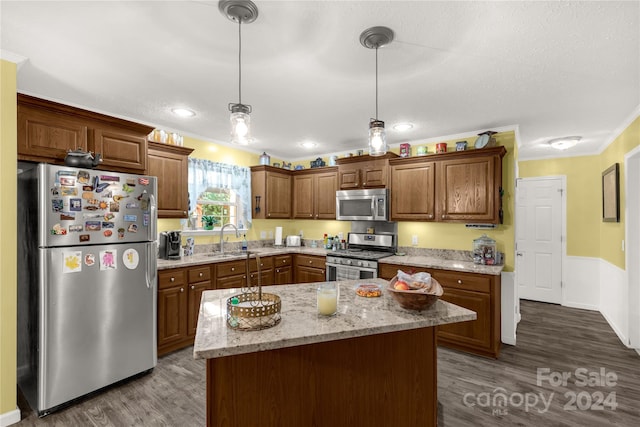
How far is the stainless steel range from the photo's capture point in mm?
3920

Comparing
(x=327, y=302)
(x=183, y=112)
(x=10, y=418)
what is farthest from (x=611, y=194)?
(x=10, y=418)

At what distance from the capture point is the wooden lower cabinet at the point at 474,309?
3.14m

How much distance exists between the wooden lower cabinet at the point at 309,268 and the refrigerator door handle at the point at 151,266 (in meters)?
2.23

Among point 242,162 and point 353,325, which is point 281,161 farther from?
Result: point 353,325

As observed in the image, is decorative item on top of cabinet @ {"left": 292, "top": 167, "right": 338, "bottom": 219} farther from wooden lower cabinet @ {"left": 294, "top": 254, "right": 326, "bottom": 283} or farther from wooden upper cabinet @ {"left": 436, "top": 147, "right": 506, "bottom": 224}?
wooden upper cabinet @ {"left": 436, "top": 147, "right": 506, "bottom": 224}

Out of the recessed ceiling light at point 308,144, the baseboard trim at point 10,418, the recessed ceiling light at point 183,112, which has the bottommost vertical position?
the baseboard trim at point 10,418

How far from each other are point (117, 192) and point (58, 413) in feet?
5.65

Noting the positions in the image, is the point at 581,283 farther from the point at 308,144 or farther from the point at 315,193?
the point at 308,144

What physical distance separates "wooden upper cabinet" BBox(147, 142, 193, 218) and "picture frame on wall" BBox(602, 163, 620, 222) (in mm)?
5309

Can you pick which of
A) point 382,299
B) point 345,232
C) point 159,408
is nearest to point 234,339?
point 382,299

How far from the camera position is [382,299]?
75.2 inches

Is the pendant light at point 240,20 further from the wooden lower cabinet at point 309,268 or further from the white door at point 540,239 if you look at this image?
the white door at point 540,239

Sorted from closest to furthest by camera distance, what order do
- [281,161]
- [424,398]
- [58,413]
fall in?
1. [424,398]
2. [58,413]
3. [281,161]

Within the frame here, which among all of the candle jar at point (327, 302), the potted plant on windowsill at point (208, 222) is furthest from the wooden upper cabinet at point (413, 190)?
the candle jar at point (327, 302)
